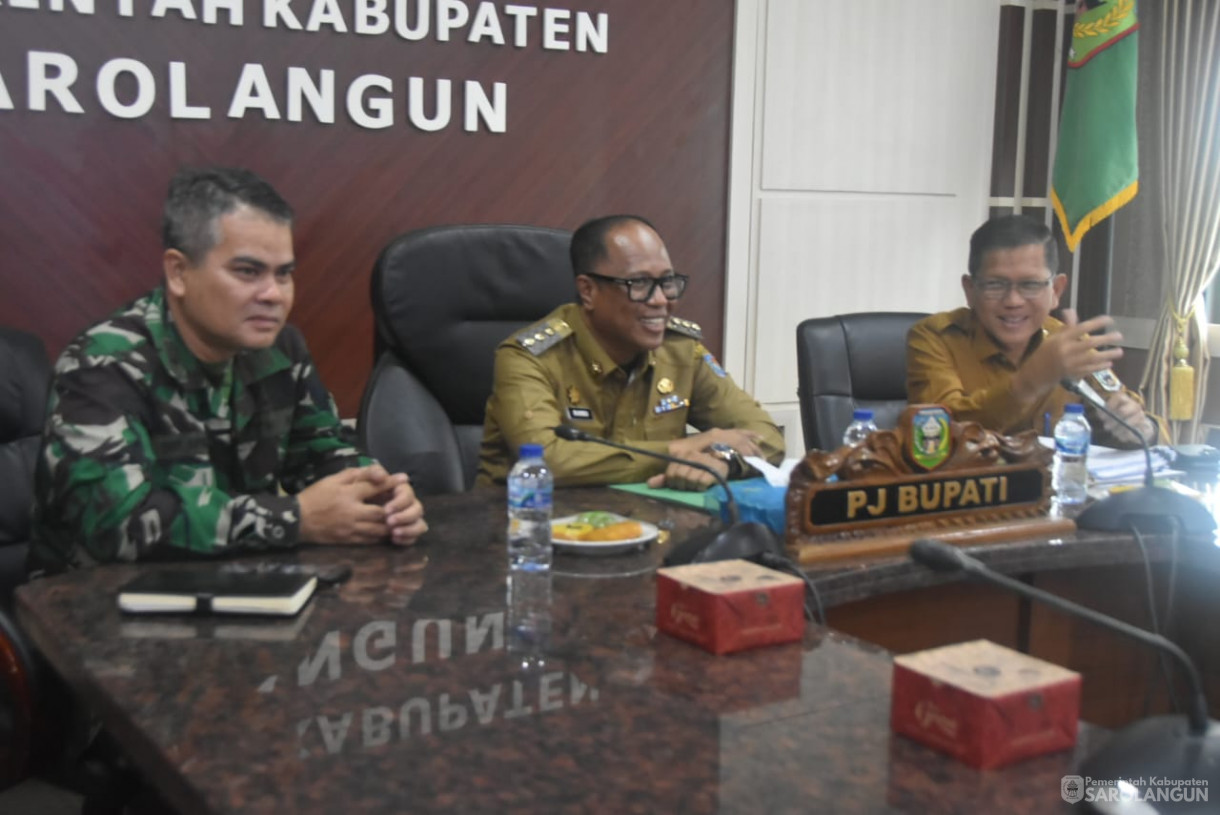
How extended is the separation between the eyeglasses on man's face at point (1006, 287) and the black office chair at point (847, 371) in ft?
0.88

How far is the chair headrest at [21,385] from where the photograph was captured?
2.13 metres

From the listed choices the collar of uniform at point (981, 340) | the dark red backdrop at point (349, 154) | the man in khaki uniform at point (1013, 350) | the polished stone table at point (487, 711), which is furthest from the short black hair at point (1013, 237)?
the polished stone table at point (487, 711)

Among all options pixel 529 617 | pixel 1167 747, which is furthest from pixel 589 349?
pixel 1167 747

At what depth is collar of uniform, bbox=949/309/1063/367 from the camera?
287cm

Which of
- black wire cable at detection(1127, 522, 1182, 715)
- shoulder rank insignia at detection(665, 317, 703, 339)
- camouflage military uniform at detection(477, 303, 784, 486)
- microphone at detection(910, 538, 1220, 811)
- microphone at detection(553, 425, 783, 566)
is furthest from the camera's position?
shoulder rank insignia at detection(665, 317, 703, 339)

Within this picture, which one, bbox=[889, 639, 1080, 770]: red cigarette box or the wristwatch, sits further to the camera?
the wristwatch

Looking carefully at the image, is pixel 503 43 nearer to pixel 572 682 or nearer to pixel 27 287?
pixel 27 287

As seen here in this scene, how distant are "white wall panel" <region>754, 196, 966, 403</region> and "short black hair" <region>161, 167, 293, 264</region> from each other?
2.36 m

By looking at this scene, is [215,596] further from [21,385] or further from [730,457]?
[730,457]

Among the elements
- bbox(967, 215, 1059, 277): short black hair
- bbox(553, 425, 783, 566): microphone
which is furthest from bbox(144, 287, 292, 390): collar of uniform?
bbox(967, 215, 1059, 277): short black hair

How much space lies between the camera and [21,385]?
7.06 feet

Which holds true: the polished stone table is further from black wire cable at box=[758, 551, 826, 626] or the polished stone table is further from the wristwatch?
the wristwatch

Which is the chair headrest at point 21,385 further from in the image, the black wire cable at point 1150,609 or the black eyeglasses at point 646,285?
the black wire cable at point 1150,609

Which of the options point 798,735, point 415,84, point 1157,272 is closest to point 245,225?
point 798,735
